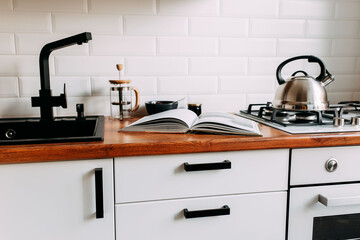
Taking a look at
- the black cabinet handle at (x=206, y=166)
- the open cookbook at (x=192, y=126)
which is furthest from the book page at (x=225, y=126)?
the black cabinet handle at (x=206, y=166)

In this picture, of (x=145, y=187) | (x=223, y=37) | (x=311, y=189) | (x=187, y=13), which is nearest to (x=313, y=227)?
(x=311, y=189)

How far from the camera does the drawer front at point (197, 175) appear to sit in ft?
3.16

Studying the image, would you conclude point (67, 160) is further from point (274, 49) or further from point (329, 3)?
point (329, 3)

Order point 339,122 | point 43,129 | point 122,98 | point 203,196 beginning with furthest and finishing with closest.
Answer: point 122,98 → point 43,129 → point 339,122 → point 203,196

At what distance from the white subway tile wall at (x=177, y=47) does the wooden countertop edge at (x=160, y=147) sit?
599 mm

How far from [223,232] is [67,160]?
55 centimetres

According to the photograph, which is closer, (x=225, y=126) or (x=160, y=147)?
(x=160, y=147)

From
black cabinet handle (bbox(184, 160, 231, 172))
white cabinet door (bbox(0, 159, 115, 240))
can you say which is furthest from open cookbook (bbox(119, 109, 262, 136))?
white cabinet door (bbox(0, 159, 115, 240))

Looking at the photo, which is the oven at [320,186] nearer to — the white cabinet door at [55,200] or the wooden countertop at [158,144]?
the wooden countertop at [158,144]

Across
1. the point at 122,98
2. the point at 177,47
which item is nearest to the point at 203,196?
the point at 122,98

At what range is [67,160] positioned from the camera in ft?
2.99

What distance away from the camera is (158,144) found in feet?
3.12

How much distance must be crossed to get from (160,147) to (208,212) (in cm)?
26

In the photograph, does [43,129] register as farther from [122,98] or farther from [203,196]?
[203,196]
